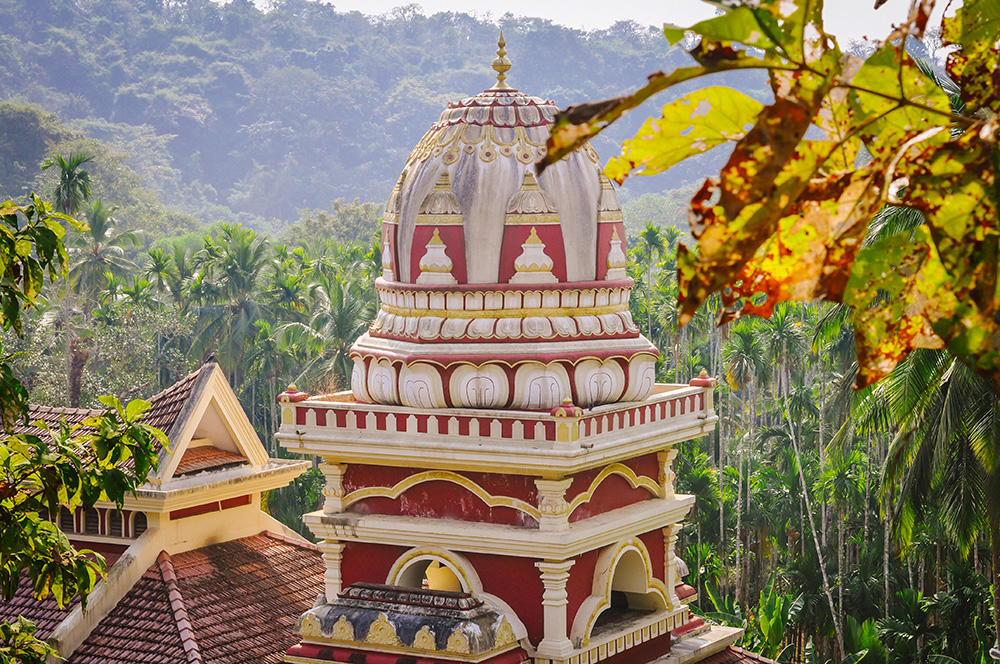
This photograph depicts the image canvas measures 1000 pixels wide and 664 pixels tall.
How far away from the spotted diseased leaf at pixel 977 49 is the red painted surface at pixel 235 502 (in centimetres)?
1099

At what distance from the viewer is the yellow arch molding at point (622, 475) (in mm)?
10117

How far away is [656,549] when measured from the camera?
1121 cm

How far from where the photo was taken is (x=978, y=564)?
24.3m

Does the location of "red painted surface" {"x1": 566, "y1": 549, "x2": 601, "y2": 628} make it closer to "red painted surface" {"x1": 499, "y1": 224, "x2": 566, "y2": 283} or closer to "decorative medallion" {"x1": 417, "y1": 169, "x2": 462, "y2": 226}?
"red painted surface" {"x1": 499, "y1": 224, "x2": 566, "y2": 283}

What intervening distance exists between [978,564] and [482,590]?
16791 mm

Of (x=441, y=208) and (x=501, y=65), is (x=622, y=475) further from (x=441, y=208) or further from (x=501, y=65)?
(x=501, y=65)

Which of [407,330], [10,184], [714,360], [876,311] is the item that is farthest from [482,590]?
[10,184]

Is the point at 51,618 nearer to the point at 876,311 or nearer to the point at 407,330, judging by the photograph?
the point at 407,330

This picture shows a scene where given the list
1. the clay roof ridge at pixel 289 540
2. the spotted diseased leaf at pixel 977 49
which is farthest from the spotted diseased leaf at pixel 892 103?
the clay roof ridge at pixel 289 540

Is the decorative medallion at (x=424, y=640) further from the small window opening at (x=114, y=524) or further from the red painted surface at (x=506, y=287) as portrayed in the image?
the small window opening at (x=114, y=524)

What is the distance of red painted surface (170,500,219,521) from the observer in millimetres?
11953

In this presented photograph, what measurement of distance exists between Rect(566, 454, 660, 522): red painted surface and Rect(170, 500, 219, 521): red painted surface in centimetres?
384

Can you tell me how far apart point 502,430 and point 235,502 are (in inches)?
156

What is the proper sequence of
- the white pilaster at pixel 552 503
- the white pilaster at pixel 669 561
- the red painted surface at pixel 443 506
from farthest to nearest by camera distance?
1. the white pilaster at pixel 669 561
2. the red painted surface at pixel 443 506
3. the white pilaster at pixel 552 503
